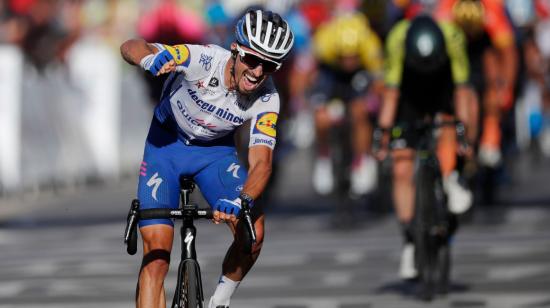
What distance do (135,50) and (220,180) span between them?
1068mm

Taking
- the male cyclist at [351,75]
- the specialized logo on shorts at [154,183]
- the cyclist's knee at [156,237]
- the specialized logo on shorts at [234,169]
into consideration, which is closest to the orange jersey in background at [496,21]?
the male cyclist at [351,75]

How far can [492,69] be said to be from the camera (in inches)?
751

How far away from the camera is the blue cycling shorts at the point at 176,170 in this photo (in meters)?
9.73

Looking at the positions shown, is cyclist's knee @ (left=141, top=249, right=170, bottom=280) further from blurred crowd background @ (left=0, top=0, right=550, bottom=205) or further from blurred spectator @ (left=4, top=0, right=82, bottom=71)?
blurred spectator @ (left=4, top=0, right=82, bottom=71)

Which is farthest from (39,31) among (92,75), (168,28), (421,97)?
(421,97)

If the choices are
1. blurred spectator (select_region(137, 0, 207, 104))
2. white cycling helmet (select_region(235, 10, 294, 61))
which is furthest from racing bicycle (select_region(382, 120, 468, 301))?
blurred spectator (select_region(137, 0, 207, 104))

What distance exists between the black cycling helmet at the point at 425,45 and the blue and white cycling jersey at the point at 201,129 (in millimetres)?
3683

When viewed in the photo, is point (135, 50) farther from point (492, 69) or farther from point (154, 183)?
point (492, 69)

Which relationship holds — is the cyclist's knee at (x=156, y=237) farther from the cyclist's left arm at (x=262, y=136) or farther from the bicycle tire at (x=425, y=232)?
the bicycle tire at (x=425, y=232)

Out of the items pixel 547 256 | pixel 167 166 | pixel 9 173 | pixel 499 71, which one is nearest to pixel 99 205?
pixel 9 173

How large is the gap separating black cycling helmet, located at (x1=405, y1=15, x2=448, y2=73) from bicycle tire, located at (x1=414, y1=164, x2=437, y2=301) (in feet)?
2.80

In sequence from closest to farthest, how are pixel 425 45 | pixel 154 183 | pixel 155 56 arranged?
pixel 155 56 → pixel 154 183 → pixel 425 45

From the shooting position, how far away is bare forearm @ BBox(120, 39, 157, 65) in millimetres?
8930

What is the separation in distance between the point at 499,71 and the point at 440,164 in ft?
19.8
